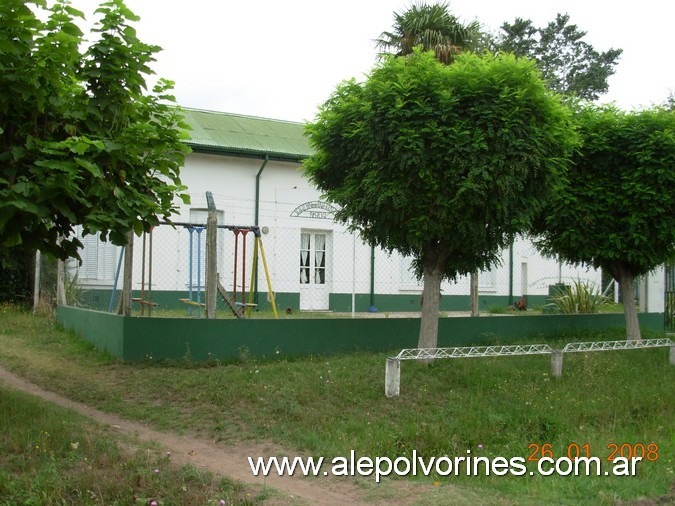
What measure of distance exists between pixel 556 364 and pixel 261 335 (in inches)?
161

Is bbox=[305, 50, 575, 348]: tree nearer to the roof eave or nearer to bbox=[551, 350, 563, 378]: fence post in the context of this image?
bbox=[551, 350, 563, 378]: fence post

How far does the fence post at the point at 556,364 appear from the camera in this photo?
9.46m

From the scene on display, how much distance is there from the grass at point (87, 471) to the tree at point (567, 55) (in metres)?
44.2

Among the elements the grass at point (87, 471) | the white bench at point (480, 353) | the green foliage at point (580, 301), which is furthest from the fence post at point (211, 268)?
the green foliage at point (580, 301)

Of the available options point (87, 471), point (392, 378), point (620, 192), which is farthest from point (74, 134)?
point (620, 192)

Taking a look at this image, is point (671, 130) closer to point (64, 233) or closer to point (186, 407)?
point (186, 407)

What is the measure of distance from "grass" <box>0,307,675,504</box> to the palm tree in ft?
29.8

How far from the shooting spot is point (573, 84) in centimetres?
4709

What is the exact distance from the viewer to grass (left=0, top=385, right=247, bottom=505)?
5.38 meters

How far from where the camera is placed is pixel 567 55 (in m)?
47.7
